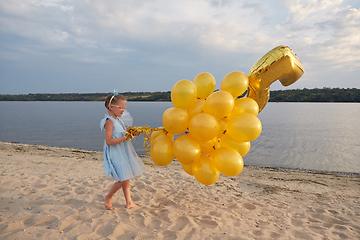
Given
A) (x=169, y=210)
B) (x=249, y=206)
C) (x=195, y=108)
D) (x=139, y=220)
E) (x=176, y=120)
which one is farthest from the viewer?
(x=249, y=206)

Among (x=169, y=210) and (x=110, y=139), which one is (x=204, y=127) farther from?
(x=169, y=210)

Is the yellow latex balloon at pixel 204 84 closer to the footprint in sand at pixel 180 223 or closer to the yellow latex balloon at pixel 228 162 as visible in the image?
the yellow latex balloon at pixel 228 162

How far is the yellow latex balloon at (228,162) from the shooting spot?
110 inches

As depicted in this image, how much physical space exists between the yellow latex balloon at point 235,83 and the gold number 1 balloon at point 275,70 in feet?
0.88

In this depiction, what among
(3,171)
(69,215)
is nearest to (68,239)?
(69,215)

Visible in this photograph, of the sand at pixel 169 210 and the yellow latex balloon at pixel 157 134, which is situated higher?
the yellow latex balloon at pixel 157 134

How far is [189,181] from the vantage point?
552 cm

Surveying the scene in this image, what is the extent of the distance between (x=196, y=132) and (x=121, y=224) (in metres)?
1.77

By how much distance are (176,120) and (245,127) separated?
3.04ft

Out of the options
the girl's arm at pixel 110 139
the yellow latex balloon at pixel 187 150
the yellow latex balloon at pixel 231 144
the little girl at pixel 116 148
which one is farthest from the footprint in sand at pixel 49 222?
the yellow latex balloon at pixel 231 144

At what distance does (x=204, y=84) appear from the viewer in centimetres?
331

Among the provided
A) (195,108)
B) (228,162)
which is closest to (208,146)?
(228,162)

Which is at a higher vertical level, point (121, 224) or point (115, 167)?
point (115, 167)

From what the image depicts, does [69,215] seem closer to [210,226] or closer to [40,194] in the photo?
[40,194]
